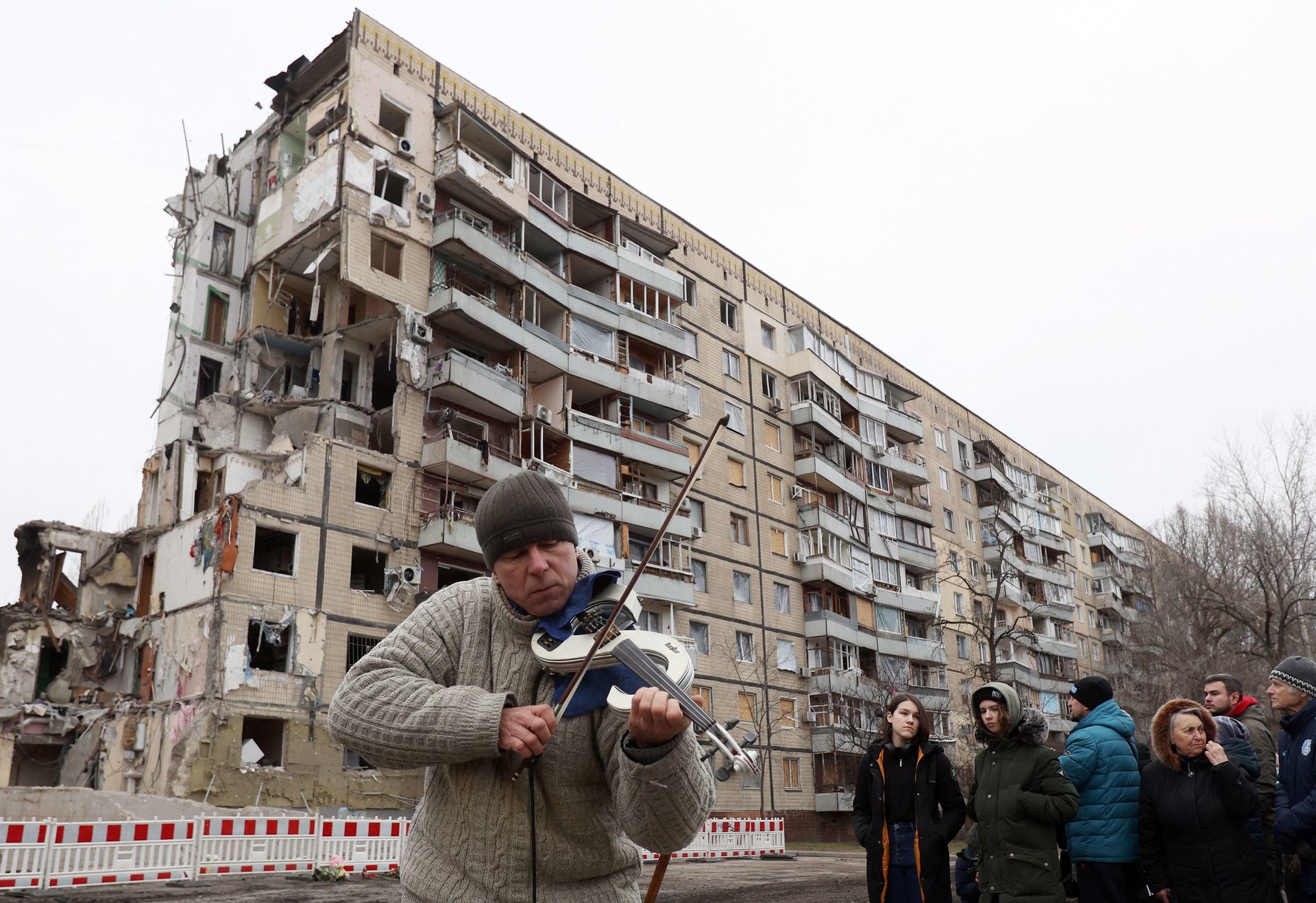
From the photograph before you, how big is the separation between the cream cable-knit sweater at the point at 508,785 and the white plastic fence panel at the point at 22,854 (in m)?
13.4

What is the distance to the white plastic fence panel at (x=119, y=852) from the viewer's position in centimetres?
1362

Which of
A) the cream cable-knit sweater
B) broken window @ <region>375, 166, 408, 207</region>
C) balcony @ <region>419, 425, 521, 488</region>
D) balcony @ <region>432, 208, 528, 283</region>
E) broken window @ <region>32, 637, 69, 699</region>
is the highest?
broken window @ <region>375, 166, 408, 207</region>

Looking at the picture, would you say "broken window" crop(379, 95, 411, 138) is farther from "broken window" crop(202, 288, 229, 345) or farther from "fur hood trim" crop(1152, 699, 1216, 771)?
"fur hood trim" crop(1152, 699, 1216, 771)

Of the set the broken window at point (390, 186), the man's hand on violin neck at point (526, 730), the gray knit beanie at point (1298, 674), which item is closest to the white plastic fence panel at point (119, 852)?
the man's hand on violin neck at point (526, 730)

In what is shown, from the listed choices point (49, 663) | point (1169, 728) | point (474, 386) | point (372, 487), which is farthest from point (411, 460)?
point (1169, 728)

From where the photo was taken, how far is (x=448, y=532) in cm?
3016

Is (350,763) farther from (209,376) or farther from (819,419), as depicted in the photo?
(819,419)

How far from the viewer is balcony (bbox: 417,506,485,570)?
30078mm

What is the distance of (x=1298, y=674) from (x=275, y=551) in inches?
1064

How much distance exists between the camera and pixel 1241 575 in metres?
37.6

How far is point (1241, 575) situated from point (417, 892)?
41.4 meters

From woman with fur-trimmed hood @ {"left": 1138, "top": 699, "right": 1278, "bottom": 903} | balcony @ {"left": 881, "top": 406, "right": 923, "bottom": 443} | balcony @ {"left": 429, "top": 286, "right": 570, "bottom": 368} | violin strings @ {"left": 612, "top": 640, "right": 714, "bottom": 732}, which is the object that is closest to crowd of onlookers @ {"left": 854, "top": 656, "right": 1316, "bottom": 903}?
woman with fur-trimmed hood @ {"left": 1138, "top": 699, "right": 1278, "bottom": 903}

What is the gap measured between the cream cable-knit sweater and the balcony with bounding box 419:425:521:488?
94.3 feet

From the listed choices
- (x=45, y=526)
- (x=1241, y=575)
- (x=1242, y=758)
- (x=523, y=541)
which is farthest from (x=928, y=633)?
(x=523, y=541)
